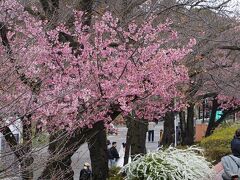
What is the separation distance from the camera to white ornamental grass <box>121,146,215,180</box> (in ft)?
21.4

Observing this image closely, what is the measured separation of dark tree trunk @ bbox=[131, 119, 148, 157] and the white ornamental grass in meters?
8.75

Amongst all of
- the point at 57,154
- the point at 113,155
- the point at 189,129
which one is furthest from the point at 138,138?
the point at 189,129

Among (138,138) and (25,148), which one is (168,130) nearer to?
(138,138)

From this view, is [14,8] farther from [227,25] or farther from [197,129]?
[197,129]

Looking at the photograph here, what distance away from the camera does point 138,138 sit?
16.1 meters

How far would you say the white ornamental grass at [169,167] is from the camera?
6.51 meters

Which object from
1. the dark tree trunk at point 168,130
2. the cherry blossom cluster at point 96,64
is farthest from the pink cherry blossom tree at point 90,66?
the dark tree trunk at point 168,130

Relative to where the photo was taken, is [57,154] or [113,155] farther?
[113,155]

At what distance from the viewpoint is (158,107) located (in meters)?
11.9

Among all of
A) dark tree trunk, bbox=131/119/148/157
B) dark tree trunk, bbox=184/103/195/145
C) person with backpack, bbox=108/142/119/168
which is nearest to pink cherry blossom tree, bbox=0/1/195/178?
dark tree trunk, bbox=131/119/148/157

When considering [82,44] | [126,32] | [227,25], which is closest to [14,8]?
[82,44]

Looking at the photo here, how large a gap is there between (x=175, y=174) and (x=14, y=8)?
14.7ft

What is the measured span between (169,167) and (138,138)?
9477 millimetres

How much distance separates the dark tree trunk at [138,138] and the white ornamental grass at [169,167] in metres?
8.75
